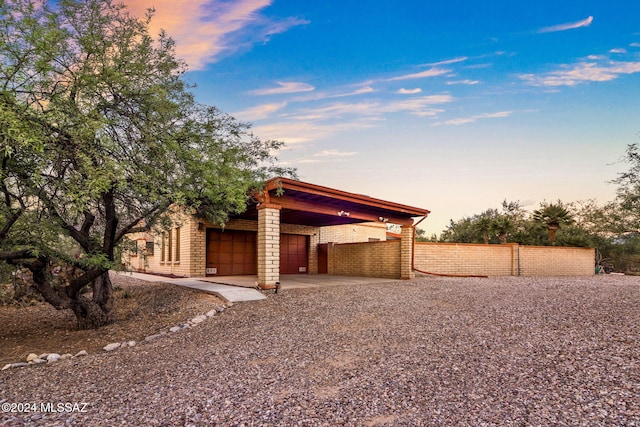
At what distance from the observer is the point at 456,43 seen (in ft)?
35.0

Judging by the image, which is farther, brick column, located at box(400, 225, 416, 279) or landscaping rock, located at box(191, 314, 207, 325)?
brick column, located at box(400, 225, 416, 279)

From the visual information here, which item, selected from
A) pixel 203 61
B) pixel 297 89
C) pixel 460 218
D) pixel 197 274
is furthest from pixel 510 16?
pixel 460 218

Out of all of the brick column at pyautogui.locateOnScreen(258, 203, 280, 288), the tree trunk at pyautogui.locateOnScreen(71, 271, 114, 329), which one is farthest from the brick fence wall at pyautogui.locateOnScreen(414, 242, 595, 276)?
the tree trunk at pyautogui.locateOnScreen(71, 271, 114, 329)

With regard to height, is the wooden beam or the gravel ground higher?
the wooden beam

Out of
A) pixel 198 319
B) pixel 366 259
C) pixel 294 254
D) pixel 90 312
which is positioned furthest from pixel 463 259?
pixel 90 312

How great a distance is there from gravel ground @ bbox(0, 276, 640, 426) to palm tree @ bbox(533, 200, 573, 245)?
18.0 meters

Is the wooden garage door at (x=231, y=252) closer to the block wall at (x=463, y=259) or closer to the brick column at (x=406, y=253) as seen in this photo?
the brick column at (x=406, y=253)

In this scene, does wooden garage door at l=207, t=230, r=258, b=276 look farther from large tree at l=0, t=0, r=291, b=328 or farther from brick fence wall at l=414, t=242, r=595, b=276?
brick fence wall at l=414, t=242, r=595, b=276

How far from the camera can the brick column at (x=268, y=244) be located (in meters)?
9.93

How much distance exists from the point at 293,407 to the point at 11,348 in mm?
6313

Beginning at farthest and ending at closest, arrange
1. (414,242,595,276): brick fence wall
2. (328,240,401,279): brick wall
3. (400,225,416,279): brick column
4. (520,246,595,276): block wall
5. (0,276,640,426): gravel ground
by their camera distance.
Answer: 1. (520,246,595,276): block wall
2. (414,242,595,276): brick fence wall
3. (328,240,401,279): brick wall
4. (400,225,416,279): brick column
5. (0,276,640,426): gravel ground

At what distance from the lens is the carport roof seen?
33.1 ft

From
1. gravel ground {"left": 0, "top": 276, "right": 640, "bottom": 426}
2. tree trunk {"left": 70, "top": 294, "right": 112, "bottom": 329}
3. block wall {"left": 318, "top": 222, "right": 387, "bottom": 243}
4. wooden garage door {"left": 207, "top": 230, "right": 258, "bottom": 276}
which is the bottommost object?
tree trunk {"left": 70, "top": 294, "right": 112, "bottom": 329}

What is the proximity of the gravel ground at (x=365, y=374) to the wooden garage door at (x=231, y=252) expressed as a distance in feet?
26.2
